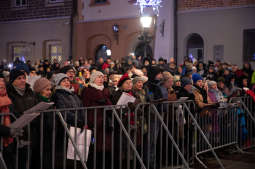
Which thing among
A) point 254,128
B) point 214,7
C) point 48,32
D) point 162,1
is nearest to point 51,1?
point 48,32

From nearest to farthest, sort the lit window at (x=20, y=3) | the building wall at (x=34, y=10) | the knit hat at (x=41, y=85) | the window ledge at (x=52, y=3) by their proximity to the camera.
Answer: the knit hat at (x=41, y=85) → the building wall at (x=34, y=10) → the window ledge at (x=52, y=3) → the lit window at (x=20, y=3)

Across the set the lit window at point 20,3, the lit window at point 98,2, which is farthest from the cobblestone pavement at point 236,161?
the lit window at point 20,3

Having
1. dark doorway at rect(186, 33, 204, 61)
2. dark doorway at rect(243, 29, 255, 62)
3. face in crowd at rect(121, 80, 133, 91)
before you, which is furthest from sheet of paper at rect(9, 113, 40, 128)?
dark doorway at rect(186, 33, 204, 61)

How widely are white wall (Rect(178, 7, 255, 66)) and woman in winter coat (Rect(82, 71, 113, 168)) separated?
1555 centimetres

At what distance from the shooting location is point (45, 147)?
6.14m

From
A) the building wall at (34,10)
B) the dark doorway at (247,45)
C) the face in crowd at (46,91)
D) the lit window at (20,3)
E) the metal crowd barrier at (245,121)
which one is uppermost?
the lit window at (20,3)

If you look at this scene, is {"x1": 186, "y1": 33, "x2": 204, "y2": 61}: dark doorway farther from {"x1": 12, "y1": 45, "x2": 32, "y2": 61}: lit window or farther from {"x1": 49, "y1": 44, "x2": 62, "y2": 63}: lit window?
{"x1": 12, "y1": 45, "x2": 32, "y2": 61}: lit window

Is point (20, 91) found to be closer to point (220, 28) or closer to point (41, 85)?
point (41, 85)

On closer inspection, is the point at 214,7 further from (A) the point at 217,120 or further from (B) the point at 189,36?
(A) the point at 217,120

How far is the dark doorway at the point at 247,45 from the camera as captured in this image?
2217 cm

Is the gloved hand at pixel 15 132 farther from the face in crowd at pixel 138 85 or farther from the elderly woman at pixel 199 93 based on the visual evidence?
the elderly woman at pixel 199 93

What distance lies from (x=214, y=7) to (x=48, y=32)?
12182 mm

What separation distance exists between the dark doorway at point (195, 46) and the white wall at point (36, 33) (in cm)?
853

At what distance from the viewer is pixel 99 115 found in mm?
6871
